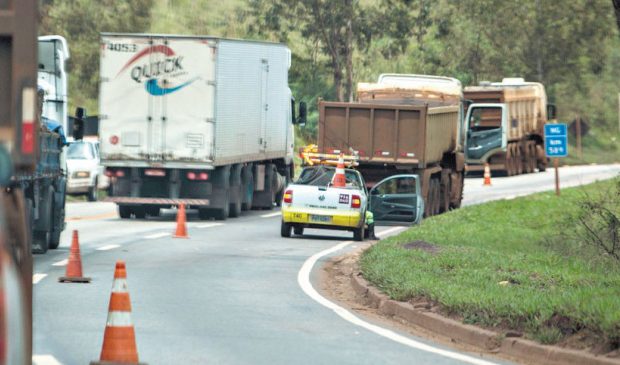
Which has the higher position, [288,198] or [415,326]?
[288,198]

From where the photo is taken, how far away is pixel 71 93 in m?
59.7

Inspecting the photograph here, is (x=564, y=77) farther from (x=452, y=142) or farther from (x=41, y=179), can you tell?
(x=41, y=179)

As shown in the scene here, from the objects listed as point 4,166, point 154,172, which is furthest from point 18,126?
point 154,172

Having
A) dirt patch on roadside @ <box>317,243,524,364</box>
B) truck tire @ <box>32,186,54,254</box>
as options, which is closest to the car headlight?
dirt patch on roadside @ <box>317,243,524,364</box>

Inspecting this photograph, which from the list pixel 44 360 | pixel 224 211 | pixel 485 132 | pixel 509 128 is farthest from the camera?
pixel 509 128

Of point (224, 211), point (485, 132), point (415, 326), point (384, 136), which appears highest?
point (485, 132)

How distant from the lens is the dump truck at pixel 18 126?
8.15 meters

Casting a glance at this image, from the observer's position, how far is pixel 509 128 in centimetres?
5634

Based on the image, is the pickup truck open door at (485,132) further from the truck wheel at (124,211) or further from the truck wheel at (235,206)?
the truck wheel at (124,211)

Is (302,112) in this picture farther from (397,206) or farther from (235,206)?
(397,206)

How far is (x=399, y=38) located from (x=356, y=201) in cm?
3297

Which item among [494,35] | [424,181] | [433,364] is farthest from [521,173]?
[433,364]

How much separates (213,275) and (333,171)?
8659mm

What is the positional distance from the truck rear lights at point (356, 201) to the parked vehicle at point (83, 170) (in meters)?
13.9
